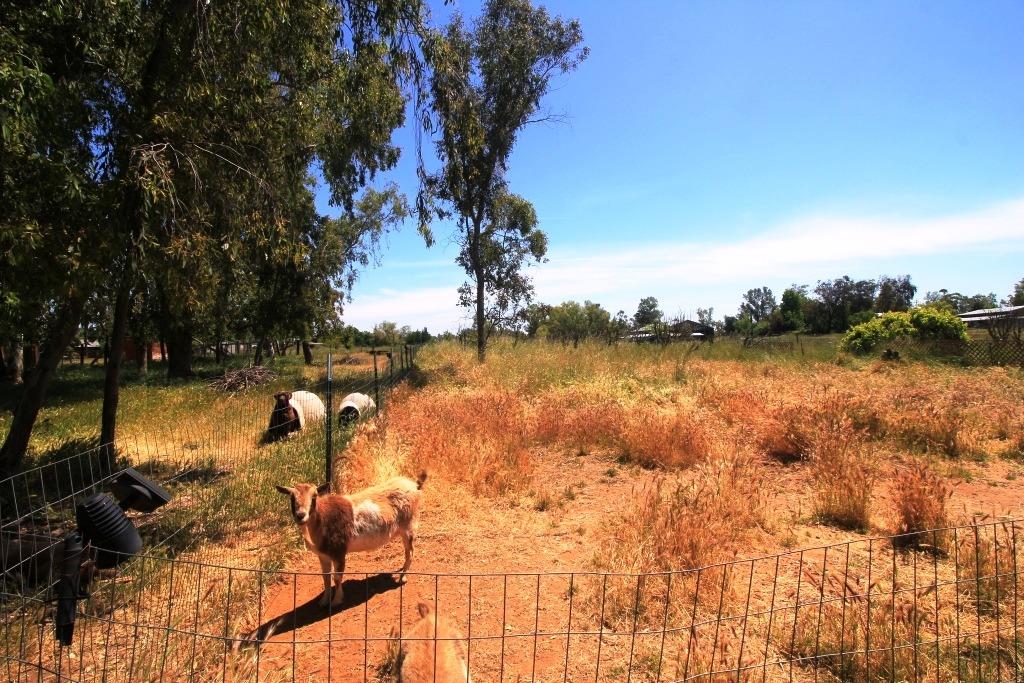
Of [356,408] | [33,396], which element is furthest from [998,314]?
[33,396]

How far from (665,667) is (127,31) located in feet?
26.0

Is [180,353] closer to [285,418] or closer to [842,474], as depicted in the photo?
[285,418]

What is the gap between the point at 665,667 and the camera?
10.4ft

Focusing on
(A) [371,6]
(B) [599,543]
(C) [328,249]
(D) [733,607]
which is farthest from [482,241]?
(D) [733,607]

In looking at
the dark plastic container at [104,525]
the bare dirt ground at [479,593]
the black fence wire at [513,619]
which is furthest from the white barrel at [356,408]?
the dark plastic container at [104,525]

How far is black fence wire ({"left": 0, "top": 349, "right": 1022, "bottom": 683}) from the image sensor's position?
2945mm

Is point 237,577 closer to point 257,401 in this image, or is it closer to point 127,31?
point 127,31

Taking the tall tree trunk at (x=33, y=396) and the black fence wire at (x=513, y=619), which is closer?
the black fence wire at (x=513, y=619)

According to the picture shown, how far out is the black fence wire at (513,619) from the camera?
2.95 meters

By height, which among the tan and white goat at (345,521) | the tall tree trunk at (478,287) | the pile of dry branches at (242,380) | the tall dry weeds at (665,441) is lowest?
the tall dry weeds at (665,441)

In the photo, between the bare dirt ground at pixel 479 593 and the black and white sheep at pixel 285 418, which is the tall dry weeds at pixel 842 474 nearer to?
the bare dirt ground at pixel 479 593

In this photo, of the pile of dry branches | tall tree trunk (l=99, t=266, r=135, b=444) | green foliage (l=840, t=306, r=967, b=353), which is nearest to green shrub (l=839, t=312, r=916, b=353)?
green foliage (l=840, t=306, r=967, b=353)

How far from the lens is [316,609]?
3.82 meters

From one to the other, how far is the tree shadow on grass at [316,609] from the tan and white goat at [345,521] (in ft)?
0.25
